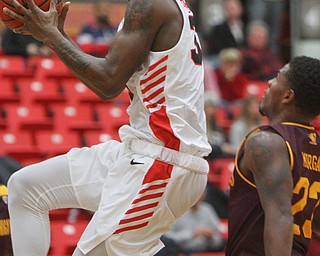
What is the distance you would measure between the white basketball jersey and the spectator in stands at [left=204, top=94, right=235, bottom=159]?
5269 millimetres

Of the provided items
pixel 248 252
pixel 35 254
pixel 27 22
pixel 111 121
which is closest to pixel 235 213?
pixel 248 252

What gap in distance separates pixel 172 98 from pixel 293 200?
30.8 inches

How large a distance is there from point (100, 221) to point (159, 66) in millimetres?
817

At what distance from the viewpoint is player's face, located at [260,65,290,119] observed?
184 inches

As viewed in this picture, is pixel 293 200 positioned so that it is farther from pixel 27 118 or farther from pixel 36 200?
pixel 27 118

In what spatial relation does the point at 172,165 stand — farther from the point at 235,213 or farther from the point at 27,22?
the point at 27,22

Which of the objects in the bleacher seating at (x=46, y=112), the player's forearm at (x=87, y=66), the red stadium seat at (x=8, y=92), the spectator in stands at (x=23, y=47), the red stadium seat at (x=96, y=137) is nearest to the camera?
the player's forearm at (x=87, y=66)

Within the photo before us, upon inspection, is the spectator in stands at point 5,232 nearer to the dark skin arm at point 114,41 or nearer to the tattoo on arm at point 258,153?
the dark skin arm at point 114,41

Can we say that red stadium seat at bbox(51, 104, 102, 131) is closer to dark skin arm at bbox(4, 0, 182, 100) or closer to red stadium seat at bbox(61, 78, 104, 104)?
red stadium seat at bbox(61, 78, 104, 104)

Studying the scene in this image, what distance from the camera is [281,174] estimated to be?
4.35m

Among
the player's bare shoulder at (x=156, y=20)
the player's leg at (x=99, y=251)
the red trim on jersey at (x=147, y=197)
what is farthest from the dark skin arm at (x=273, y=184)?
the player's leg at (x=99, y=251)

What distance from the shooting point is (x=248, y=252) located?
458 cm

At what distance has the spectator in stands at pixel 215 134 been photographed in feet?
33.2

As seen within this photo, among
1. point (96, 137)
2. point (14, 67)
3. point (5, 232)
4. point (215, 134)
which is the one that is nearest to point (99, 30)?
point (14, 67)
